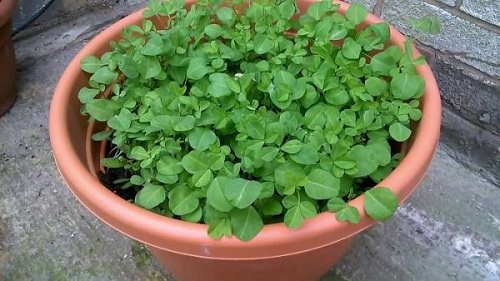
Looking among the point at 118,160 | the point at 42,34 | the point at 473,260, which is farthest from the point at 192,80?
the point at 42,34

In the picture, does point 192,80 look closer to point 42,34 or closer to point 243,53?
point 243,53

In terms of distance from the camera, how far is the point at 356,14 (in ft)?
3.58

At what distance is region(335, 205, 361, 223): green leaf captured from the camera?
2.80 ft

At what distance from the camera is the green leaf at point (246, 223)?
84 cm

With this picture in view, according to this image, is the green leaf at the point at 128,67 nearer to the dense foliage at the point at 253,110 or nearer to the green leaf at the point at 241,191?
the dense foliage at the point at 253,110

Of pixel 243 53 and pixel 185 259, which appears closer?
pixel 185 259

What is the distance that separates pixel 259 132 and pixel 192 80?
0.62 feet

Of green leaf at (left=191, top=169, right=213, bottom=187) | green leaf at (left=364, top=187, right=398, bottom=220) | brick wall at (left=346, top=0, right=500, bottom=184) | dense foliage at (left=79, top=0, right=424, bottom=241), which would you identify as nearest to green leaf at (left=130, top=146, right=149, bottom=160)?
dense foliage at (left=79, top=0, right=424, bottom=241)

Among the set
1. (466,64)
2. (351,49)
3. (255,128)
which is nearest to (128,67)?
(255,128)

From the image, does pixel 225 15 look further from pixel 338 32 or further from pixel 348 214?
pixel 348 214

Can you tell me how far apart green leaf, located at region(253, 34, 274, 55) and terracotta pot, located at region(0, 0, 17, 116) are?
0.84 m

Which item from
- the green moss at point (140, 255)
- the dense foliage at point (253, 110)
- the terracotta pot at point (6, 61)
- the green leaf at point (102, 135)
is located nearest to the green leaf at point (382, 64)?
the dense foliage at point (253, 110)

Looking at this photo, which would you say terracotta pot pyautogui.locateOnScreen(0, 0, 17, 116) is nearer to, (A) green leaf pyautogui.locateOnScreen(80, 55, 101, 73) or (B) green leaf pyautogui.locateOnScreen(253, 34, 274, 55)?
(A) green leaf pyautogui.locateOnScreen(80, 55, 101, 73)

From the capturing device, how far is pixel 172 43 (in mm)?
1053
